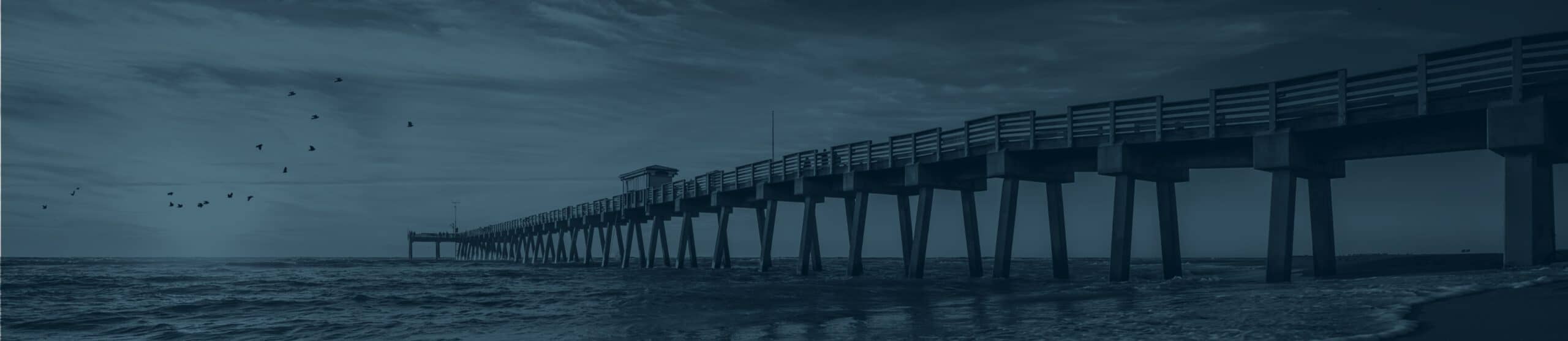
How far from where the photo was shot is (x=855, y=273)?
31.9 metres

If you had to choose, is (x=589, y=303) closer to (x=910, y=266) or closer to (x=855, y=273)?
(x=910, y=266)

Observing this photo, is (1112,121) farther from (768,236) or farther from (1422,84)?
(768,236)

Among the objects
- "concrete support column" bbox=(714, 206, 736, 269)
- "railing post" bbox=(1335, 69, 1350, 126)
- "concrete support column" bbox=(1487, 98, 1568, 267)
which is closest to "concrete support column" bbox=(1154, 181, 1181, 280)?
"railing post" bbox=(1335, 69, 1350, 126)

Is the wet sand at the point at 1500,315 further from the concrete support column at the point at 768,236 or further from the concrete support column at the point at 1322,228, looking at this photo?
the concrete support column at the point at 768,236

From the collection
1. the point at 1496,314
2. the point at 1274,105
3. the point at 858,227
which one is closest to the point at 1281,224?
the point at 1274,105

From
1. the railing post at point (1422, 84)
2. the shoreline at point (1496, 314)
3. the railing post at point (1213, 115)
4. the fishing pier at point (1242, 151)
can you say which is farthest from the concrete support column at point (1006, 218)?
the shoreline at point (1496, 314)

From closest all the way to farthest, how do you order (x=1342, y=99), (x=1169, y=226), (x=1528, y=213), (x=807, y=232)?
(x=1528, y=213)
(x=1342, y=99)
(x=1169, y=226)
(x=807, y=232)

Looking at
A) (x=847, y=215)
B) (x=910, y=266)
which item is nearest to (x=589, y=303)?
(x=910, y=266)

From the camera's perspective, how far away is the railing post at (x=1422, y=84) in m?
15.0

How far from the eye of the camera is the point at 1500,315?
8297mm

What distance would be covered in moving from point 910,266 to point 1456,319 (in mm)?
20085

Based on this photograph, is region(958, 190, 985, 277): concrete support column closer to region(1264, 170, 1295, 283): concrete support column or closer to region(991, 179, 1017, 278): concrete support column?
region(991, 179, 1017, 278): concrete support column

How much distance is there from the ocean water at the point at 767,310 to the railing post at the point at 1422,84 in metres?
2.66

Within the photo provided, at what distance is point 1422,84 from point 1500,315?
27.0 feet
